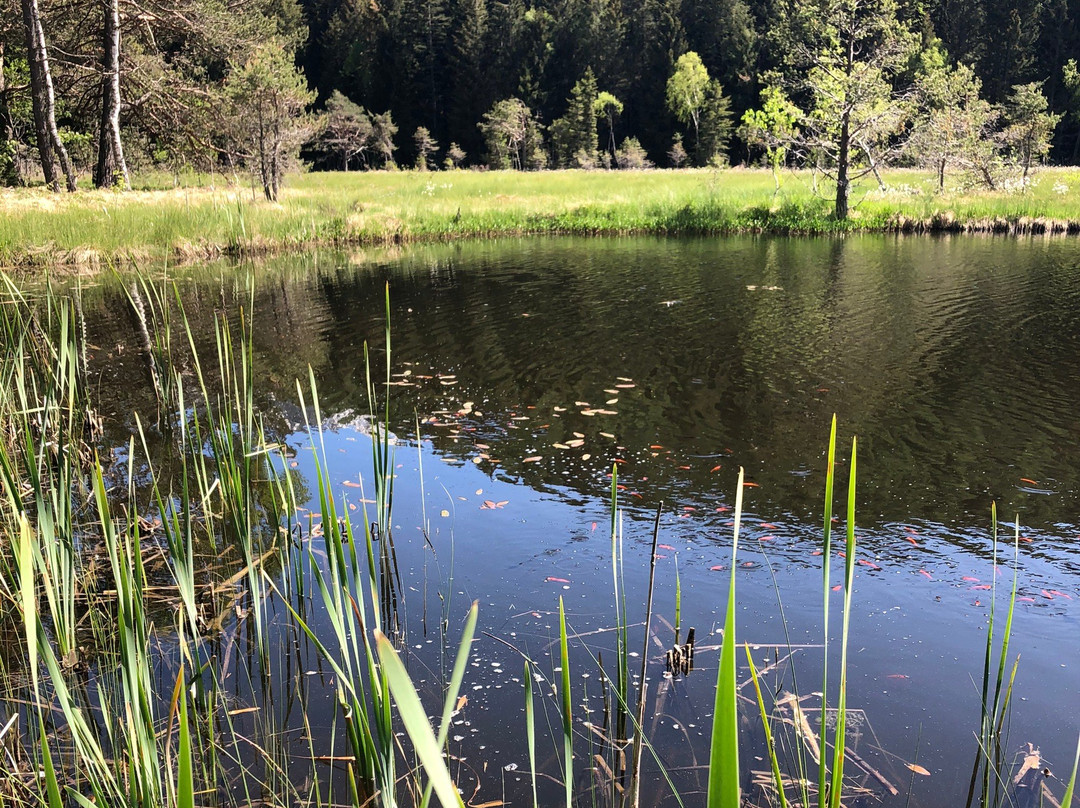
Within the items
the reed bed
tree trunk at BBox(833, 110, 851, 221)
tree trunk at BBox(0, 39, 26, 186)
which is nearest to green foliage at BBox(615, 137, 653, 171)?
tree trunk at BBox(833, 110, 851, 221)

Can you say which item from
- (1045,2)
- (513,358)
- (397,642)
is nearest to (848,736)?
(397,642)

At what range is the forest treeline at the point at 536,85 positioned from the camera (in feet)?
67.4

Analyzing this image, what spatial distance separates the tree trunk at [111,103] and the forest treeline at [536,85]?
0.06 meters

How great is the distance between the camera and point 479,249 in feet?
61.6

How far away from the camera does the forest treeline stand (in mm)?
20547

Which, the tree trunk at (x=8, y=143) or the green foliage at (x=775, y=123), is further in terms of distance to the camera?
the tree trunk at (x=8, y=143)

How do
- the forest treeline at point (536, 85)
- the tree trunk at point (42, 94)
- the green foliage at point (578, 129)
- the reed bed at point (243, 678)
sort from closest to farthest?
1. the reed bed at point (243, 678)
2. the tree trunk at point (42, 94)
3. the forest treeline at point (536, 85)
4. the green foliage at point (578, 129)

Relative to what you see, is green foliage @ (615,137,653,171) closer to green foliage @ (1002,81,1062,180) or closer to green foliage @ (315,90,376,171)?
green foliage @ (315,90,376,171)

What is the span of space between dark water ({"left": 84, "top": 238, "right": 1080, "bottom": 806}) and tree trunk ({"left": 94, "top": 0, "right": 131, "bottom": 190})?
10.4 m

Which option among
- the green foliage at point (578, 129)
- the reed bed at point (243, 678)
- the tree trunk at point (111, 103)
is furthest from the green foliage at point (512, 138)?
the reed bed at point (243, 678)

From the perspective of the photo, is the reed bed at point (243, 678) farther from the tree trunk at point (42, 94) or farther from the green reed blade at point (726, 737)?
the tree trunk at point (42, 94)

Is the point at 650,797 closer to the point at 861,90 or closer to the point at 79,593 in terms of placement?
the point at 79,593

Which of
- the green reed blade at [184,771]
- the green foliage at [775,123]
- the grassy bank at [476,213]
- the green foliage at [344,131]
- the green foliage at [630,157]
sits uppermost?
the green foliage at [344,131]

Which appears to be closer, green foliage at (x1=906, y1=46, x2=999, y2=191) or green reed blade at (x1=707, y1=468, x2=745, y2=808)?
green reed blade at (x1=707, y1=468, x2=745, y2=808)
